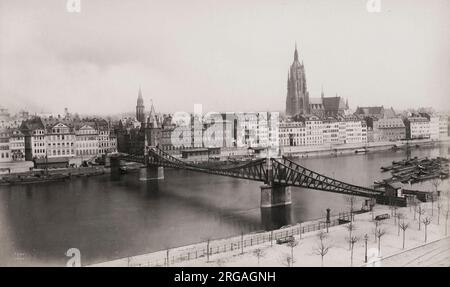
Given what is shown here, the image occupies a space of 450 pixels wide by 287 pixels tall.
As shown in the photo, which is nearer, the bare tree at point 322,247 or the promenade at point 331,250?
the promenade at point 331,250

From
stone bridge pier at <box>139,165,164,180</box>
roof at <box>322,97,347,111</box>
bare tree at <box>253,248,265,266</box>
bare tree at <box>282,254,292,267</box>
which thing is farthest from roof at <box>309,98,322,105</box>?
bare tree at <box>282,254,292,267</box>

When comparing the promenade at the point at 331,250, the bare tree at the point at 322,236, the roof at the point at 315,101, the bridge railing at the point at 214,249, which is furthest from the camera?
the roof at the point at 315,101

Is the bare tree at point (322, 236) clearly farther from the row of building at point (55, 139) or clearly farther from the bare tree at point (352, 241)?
the row of building at point (55, 139)

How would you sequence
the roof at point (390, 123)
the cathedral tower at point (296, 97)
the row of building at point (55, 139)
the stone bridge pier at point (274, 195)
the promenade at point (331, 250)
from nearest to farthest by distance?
the promenade at point (331, 250) → the stone bridge pier at point (274, 195) → the row of building at point (55, 139) → the roof at point (390, 123) → the cathedral tower at point (296, 97)

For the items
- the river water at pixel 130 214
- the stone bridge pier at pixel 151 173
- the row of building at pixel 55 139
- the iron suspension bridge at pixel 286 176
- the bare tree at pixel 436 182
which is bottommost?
the river water at pixel 130 214

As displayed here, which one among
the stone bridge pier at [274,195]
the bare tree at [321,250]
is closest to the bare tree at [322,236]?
the bare tree at [321,250]

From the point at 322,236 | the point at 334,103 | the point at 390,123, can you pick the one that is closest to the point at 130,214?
the point at 322,236

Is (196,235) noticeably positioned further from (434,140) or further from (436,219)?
(434,140)
